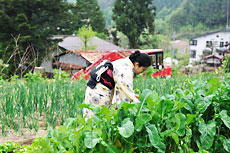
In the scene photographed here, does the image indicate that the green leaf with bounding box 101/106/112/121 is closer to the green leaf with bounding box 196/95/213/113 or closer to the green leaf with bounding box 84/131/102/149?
the green leaf with bounding box 84/131/102/149

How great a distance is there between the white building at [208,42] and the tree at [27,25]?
A: 23127 millimetres

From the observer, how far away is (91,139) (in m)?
1.31

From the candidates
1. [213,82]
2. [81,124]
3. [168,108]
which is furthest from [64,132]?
[213,82]

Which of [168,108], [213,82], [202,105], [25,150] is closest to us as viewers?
[168,108]

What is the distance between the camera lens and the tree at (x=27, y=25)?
16.7m

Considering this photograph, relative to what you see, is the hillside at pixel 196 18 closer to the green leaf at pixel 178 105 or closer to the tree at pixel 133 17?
the tree at pixel 133 17

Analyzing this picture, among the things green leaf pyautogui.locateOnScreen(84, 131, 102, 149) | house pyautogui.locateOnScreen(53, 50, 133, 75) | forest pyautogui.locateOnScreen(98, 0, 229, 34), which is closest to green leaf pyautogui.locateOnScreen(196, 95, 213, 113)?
green leaf pyautogui.locateOnScreen(84, 131, 102, 149)

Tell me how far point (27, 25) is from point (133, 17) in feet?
51.7

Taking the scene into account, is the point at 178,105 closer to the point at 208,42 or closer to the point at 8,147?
the point at 8,147

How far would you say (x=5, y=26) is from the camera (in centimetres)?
1733

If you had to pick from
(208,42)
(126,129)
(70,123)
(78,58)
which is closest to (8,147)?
(70,123)

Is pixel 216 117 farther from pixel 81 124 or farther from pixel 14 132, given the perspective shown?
pixel 14 132

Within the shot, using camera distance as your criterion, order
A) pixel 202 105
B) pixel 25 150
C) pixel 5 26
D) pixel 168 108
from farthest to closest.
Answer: pixel 5 26
pixel 25 150
pixel 202 105
pixel 168 108

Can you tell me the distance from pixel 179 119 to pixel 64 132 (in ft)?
2.18
